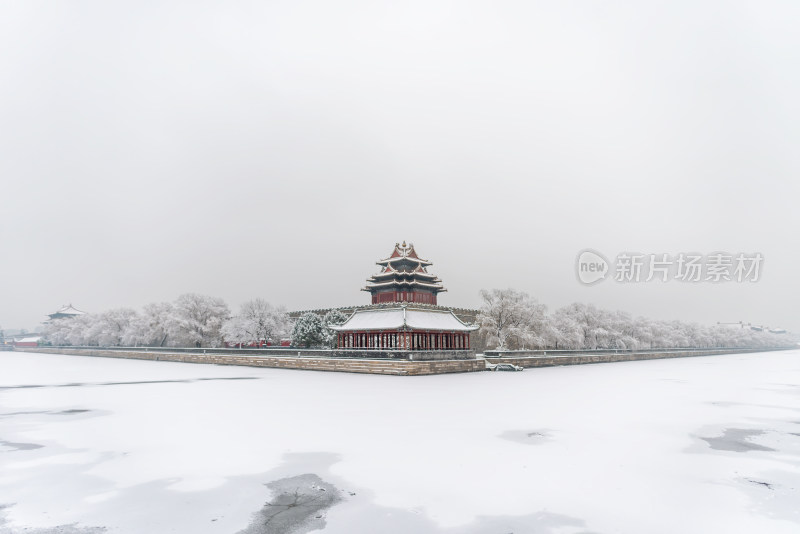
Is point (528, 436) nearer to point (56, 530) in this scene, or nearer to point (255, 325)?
point (56, 530)

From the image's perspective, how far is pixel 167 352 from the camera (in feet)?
237

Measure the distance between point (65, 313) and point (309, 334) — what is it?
376 ft

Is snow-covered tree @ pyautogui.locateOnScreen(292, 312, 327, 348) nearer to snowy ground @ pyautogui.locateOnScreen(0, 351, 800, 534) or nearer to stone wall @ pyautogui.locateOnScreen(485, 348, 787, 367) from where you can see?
stone wall @ pyautogui.locateOnScreen(485, 348, 787, 367)

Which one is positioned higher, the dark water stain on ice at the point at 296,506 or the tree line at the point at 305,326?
the tree line at the point at 305,326

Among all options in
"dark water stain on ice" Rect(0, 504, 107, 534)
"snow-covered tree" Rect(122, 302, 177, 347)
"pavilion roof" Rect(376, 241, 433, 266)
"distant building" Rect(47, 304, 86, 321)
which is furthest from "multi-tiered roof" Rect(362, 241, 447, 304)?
"distant building" Rect(47, 304, 86, 321)

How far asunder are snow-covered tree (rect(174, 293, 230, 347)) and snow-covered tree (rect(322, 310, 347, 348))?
20.7 metres

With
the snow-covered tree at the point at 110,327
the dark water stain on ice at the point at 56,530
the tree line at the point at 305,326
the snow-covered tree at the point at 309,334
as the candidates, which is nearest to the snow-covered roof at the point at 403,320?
the tree line at the point at 305,326

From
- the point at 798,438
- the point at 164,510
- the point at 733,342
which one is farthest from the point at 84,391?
the point at 733,342

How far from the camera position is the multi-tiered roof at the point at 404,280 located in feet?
207

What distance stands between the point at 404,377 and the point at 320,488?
28929 millimetres

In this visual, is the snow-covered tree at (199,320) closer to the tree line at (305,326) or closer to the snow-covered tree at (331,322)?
the tree line at (305,326)

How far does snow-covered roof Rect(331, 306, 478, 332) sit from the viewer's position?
49.4 metres

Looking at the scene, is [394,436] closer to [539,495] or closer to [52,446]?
[539,495]

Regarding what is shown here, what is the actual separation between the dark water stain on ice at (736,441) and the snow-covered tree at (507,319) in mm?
49362
